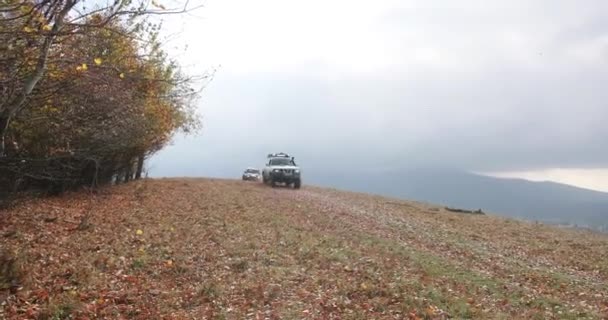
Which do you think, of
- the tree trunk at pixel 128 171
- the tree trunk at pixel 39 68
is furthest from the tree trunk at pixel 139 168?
the tree trunk at pixel 39 68

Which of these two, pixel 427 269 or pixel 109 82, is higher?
pixel 109 82

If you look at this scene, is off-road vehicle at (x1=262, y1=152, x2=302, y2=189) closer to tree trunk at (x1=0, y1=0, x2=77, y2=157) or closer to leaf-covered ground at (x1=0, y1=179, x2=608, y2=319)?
leaf-covered ground at (x1=0, y1=179, x2=608, y2=319)

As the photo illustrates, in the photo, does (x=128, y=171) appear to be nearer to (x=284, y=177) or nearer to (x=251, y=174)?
(x=284, y=177)

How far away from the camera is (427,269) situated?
43.5ft

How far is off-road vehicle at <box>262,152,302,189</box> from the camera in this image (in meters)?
38.2

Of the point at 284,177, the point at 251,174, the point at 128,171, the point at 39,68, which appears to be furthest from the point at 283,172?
the point at 39,68

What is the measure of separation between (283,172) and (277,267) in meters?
25.5

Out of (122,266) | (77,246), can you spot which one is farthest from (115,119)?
(122,266)

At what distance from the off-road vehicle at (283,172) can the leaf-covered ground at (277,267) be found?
50.6 ft

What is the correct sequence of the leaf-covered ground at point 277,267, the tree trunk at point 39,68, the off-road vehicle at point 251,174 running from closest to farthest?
the tree trunk at point 39,68
the leaf-covered ground at point 277,267
the off-road vehicle at point 251,174

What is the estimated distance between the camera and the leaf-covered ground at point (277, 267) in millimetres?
9680

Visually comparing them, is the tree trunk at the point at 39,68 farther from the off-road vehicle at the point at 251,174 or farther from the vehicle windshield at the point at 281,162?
the off-road vehicle at the point at 251,174

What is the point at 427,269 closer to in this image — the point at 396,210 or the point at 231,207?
the point at 231,207

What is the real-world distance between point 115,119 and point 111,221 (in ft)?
10.9
